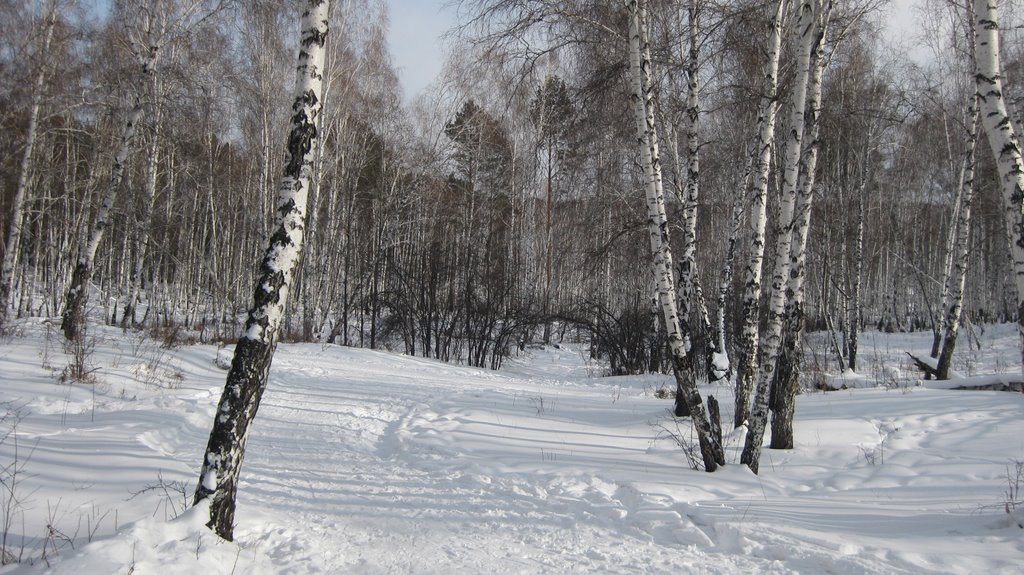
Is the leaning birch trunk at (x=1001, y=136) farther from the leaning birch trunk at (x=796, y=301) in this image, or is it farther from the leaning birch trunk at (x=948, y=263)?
the leaning birch trunk at (x=948, y=263)

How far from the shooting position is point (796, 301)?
18.5ft

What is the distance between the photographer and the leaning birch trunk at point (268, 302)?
3.26 metres

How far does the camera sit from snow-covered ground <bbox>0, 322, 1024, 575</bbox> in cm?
317

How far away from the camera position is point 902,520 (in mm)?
3744

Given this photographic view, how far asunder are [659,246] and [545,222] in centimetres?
1804

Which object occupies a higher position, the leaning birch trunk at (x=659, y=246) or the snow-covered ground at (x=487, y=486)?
the leaning birch trunk at (x=659, y=246)

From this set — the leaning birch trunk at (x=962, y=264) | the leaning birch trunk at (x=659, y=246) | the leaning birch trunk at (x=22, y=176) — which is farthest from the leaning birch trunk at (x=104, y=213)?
the leaning birch trunk at (x=962, y=264)

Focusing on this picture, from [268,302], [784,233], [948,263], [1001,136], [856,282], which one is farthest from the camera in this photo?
[856,282]

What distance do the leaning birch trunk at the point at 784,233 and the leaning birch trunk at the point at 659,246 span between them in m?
0.41

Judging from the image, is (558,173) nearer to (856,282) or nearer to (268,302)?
(856,282)

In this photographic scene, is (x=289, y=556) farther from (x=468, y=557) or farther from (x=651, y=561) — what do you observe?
(x=651, y=561)

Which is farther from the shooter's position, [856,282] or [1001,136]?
[856,282]

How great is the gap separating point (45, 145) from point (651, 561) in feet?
67.6

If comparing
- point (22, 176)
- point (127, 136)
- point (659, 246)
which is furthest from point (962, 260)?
point (22, 176)
